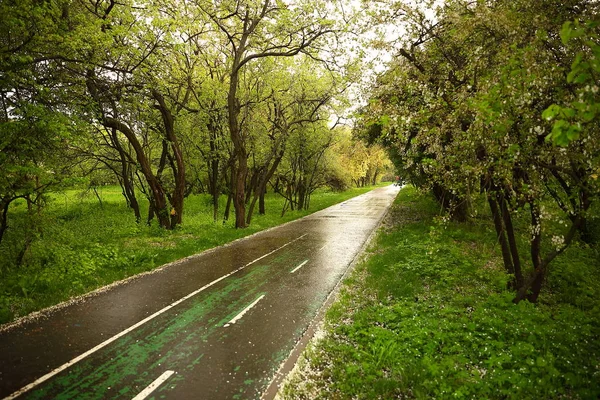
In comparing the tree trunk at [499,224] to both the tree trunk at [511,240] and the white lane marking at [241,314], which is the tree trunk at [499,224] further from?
the white lane marking at [241,314]

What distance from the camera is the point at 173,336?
705cm

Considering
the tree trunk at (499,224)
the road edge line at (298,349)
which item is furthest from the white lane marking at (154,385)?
the tree trunk at (499,224)

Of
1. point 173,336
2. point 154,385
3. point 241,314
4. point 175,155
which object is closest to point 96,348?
Answer: point 173,336

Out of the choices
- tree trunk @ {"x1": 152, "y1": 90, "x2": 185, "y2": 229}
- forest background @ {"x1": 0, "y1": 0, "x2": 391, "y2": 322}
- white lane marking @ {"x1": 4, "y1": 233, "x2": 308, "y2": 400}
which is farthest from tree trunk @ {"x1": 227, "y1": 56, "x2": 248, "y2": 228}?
white lane marking @ {"x1": 4, "y1": 233, "x2": 308, "y2": 400}

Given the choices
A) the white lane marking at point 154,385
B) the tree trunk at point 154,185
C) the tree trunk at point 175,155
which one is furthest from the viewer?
the tree trunk at point 175,155

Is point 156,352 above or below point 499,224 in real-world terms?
below

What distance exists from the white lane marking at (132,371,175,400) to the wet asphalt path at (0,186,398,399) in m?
0.02

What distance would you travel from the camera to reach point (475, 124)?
5.96 meters

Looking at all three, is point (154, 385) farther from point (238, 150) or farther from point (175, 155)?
point (238, 150)

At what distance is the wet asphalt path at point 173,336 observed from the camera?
5.41m

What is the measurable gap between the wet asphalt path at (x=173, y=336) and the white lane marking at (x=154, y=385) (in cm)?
2

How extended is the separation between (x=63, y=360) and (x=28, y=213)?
6.55 metres

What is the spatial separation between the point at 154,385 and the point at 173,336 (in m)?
1.70

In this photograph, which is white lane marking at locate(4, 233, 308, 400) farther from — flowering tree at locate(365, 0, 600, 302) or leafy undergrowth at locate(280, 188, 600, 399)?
flowering tree at locate(365, 0, 600, 302)
